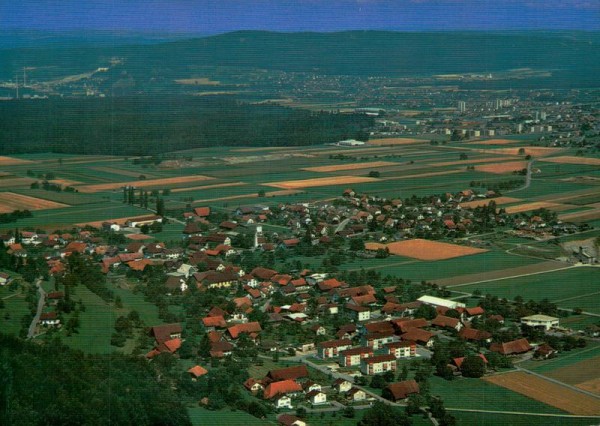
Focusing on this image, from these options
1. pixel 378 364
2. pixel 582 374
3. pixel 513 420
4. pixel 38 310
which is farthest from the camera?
pixel 38 310

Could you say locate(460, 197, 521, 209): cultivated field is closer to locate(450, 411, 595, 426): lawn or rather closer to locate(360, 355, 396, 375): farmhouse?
locate(360, 355, 396, 375): farmhouse

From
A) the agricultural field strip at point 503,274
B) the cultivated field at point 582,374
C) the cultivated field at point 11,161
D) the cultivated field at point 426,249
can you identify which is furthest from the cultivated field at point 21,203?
the cultivated field at point 582,374

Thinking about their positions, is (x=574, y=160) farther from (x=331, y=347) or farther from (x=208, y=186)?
(x=331, y=347)

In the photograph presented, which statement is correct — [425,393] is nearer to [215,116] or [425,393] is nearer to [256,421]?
[256,421]

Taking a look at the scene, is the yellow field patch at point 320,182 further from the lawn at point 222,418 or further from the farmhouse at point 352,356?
the lawn at point 222,418

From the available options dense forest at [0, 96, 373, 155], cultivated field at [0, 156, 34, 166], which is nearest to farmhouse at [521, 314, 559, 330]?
cultivated field at [0, 156, 34, 166]

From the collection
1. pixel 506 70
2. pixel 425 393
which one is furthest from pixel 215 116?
pixel 425 393

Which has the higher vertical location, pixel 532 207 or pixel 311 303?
pixel 532 207

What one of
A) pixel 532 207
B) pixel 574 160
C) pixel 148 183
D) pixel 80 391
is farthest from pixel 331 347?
pixel 574 160
